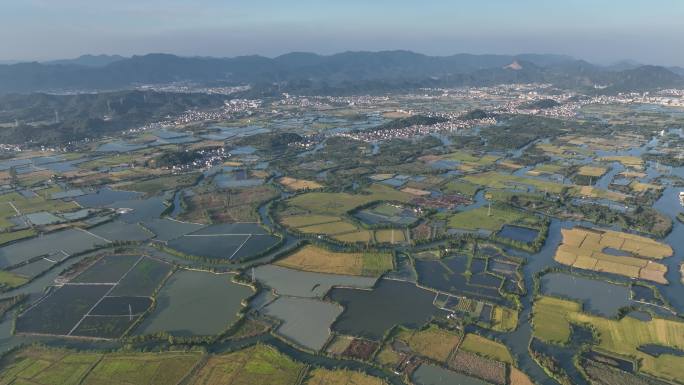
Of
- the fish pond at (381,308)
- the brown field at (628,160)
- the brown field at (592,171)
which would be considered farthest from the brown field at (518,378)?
the brown field at (628,160)

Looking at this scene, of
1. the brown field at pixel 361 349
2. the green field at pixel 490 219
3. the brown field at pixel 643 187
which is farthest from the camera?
the brown field at pixel 643 187

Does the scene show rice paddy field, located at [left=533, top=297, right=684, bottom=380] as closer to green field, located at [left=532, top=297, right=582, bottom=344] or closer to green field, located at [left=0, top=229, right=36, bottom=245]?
green field, located at [left=532, top=297, right=582, bottom=344]

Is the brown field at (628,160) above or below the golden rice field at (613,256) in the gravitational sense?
above

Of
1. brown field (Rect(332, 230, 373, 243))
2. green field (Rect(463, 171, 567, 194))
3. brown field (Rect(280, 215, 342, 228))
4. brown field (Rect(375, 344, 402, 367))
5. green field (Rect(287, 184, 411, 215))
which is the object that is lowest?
brown field (Rect(375, 344, 402, 367))

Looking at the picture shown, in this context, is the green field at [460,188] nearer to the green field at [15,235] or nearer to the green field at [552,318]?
the green field at [552,318]

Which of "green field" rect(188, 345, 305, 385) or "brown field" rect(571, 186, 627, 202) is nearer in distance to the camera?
"green field" rect(188, 345, 305, 385)

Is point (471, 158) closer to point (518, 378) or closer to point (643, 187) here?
point (643, 187)

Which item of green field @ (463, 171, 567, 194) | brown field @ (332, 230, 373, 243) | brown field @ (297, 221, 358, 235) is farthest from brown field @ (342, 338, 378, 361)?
green field @ (463, 171, 567, 194)
